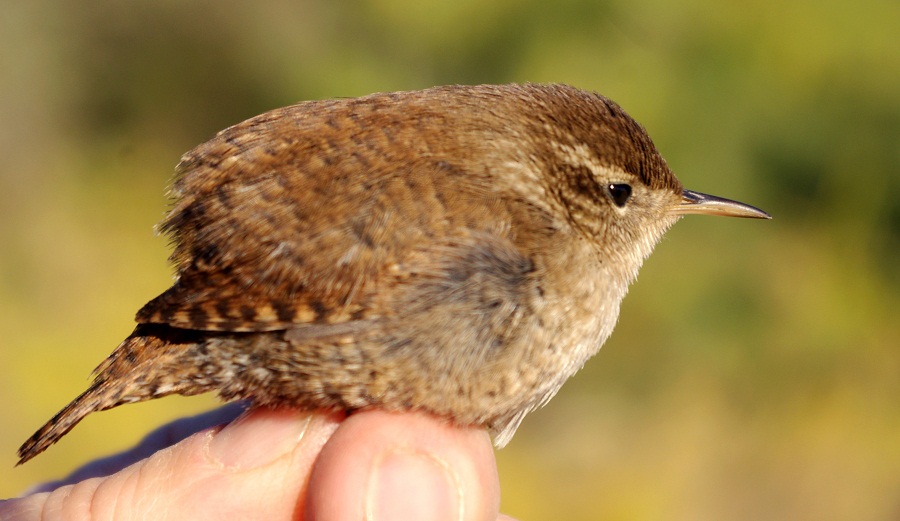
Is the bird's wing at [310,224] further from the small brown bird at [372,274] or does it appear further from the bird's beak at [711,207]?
the bird's beak at [711,207]

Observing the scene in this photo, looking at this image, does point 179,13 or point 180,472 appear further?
point 179,13

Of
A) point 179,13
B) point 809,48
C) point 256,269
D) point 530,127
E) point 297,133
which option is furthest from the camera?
point 179,13

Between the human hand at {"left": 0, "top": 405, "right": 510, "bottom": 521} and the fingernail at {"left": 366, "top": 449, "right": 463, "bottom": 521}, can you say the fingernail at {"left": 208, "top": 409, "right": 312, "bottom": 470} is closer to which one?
the human hand at {"left": 0, "top": 405, "right": 510, "bottom": 521}

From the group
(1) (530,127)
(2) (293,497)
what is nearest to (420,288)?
(1) (530,127)

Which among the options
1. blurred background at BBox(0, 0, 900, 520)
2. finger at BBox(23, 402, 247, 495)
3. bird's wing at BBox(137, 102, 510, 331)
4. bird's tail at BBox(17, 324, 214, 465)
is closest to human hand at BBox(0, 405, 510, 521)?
bird's tail at BBox(17, 324, 214, 465)

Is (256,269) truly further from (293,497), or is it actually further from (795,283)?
(795,283)

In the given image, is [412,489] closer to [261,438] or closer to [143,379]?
[261,438]
